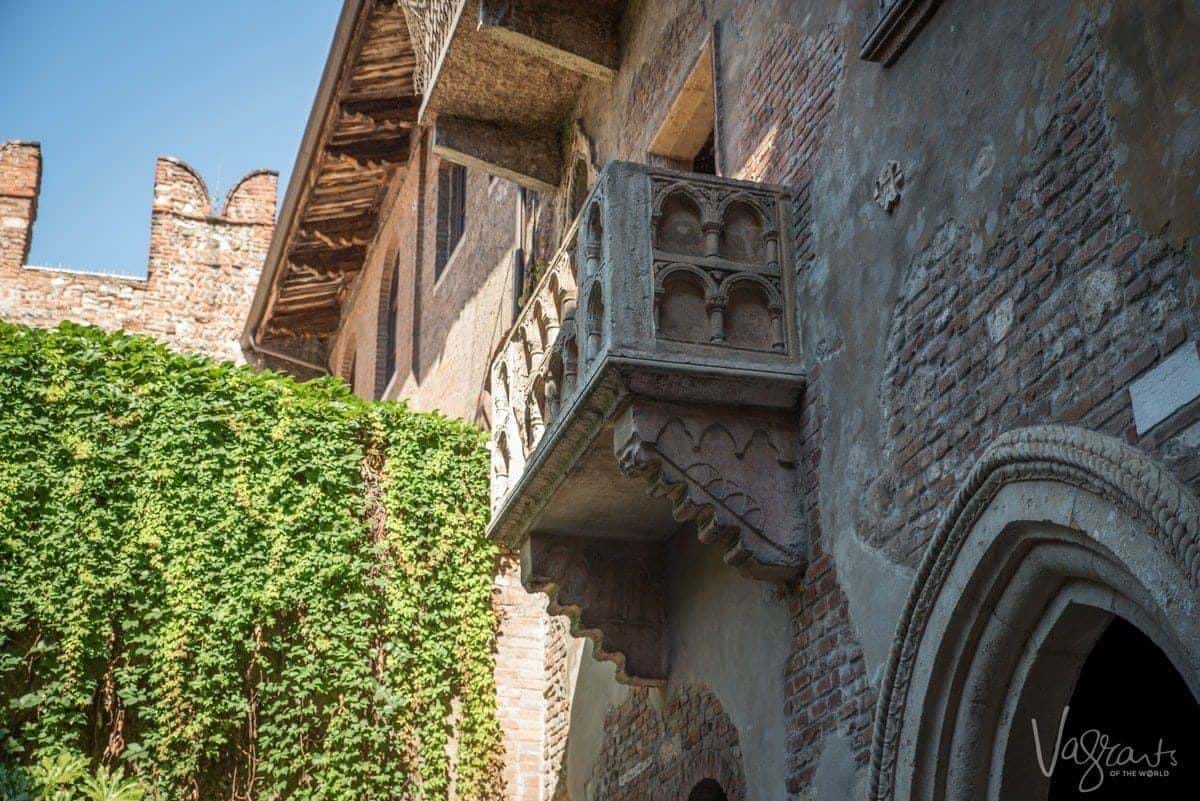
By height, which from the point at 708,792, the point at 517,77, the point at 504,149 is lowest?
the point at 708,792

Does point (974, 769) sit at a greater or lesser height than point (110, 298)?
lesser

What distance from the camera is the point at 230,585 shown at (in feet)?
31.7

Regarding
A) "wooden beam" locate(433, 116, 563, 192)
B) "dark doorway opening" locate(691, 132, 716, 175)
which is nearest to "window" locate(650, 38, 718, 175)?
"dark doorway opening" locate(691, 132, 716, 175)

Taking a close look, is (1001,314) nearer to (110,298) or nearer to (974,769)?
(974,769)

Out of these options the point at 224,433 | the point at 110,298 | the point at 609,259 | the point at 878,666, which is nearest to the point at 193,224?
the point at 110,298

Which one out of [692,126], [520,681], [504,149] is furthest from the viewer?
[504,149]

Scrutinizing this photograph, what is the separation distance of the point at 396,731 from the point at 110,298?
14.6m

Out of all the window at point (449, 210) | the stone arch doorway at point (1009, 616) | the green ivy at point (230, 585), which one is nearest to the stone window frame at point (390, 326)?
the window at point (449, 210)

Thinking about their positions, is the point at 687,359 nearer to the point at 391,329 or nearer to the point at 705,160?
the point at 705,160

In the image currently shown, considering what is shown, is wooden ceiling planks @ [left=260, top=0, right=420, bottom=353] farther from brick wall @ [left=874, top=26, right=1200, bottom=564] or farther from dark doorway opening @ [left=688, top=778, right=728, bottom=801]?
brick wall @ [left=874, top=26, right=1200, bottom=564]

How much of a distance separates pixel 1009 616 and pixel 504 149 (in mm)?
7193

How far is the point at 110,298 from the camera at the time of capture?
22.5 metres

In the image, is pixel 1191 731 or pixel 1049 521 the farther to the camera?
pixel 1191 731

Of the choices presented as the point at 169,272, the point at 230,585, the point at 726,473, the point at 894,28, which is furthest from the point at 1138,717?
the point at 169,272
